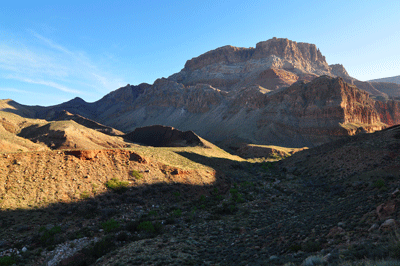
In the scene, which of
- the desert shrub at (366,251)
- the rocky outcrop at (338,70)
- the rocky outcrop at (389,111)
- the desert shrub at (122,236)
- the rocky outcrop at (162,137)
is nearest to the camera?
the desert shrub at (366,251)

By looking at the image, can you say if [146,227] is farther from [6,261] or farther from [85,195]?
[85,195]

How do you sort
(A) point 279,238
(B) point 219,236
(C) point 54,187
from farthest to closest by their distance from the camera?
(C) point 54,187
(B) point 219,236
(A) point 279,238

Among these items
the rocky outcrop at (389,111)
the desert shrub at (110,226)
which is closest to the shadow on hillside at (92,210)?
the desert shrub at (110,226)

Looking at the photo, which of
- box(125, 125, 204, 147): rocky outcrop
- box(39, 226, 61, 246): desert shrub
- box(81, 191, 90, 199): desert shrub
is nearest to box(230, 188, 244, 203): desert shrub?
box(81, 191, 90, 199): desert shrub

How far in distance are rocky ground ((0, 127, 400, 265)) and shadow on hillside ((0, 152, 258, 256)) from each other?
0.06 m

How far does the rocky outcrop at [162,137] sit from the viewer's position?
48987 millimetres

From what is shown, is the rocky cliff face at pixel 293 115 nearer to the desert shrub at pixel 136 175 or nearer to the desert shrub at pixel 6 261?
the desert shrub at pixel 136 175

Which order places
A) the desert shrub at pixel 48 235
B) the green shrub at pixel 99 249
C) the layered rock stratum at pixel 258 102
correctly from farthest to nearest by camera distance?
the layered rock stratum at pixel 258 102
the desert shrub at pixel 48 235
the green shrub at pixel 99 249

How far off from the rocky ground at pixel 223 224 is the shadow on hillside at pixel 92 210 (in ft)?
0.19

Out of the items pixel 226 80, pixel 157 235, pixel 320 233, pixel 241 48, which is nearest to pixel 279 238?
pixel 320 233

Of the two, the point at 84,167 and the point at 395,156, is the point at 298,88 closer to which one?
the point at 395,156

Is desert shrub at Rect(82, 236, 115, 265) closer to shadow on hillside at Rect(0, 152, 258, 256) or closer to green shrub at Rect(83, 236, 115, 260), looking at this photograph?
green shrub at Rect(83, 236, 115, 260)

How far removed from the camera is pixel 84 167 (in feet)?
58.4

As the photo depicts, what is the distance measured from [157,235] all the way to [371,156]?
23286 millimetres
